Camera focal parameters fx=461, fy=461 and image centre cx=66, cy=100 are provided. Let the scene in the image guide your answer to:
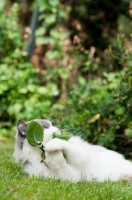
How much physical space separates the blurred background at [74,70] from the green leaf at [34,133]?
57 cm

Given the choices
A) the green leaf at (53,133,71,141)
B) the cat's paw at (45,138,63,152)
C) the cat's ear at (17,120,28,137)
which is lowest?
the cat's paw at (45,138,63,152)

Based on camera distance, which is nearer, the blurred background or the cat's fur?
the cat's fur

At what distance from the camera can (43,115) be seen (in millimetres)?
6961

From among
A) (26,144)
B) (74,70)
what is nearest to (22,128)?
(26,144)

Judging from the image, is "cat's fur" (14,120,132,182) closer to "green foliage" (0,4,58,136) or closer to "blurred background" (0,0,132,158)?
"blurred background" (0,0,132,158)

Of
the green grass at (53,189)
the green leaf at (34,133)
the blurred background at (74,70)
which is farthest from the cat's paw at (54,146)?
the blurred background at (74,70)

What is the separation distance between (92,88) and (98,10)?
2657mm

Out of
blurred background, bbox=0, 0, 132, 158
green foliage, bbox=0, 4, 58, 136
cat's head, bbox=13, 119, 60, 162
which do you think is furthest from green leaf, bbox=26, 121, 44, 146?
green foliage, bbox=0, 4, 58, 136

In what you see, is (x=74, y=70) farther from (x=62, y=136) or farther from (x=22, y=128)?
(x=62, y=136)

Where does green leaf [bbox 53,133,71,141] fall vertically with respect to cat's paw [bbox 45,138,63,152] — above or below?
above

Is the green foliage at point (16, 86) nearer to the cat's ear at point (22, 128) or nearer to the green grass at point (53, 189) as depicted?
the cat's ear at point (22, 128)

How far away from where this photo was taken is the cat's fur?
12.2 feet

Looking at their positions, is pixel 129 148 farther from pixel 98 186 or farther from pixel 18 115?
pixel 98 186

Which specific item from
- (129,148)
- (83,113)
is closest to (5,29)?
(83,113)
